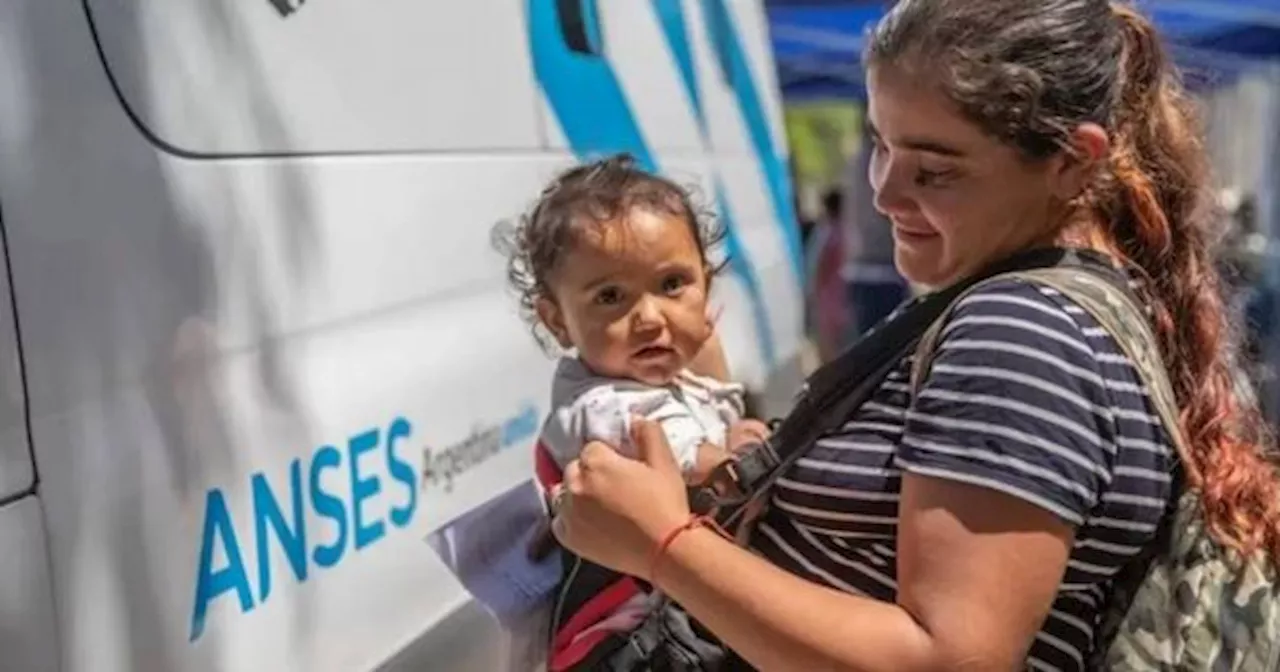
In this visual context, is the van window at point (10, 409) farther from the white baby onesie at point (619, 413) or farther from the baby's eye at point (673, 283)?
the baby's eye at point (673, 283)

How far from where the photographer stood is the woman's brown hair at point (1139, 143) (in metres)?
1.52

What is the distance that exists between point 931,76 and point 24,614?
853mm

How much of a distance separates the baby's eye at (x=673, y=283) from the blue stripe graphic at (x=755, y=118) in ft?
5.85

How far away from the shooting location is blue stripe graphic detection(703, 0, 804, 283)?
12.7 feet

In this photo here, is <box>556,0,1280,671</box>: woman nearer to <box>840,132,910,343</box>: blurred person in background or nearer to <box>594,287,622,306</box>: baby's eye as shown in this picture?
<box>594,287,622,306</box>: baby's eye

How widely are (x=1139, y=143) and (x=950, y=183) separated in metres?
0.23

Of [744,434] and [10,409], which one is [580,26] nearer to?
[744,434]

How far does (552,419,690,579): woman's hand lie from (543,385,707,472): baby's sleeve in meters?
0.23

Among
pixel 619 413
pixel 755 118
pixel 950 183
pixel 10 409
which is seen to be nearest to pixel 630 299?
→ pixel 619 413

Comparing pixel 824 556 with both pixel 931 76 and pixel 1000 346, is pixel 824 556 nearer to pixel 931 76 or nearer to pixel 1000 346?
pixel 1000 346

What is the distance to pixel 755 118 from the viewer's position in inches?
167

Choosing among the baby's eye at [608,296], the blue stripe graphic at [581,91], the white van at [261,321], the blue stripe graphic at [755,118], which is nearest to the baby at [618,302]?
the baby's eye at [608,296]

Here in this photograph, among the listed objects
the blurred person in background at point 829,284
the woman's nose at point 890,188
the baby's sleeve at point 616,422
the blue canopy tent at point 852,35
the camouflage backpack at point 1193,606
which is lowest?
the blurred person in background at point 829,284

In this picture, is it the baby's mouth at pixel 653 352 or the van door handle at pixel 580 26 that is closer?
the baby's mouth at pixel 653 352
